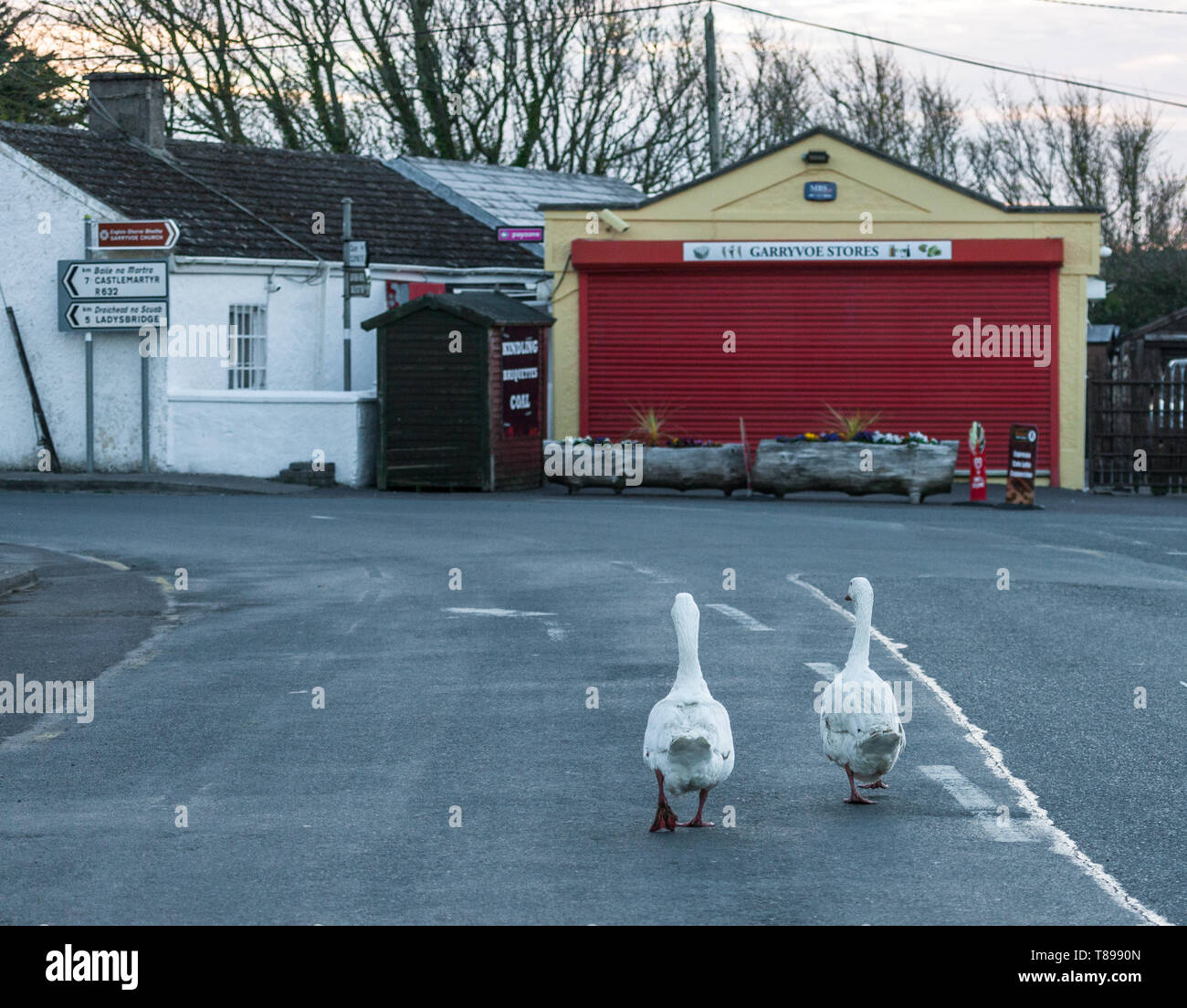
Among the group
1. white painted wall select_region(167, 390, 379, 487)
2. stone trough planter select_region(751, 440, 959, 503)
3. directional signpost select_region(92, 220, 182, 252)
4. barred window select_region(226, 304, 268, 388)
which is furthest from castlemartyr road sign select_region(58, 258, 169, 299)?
stone trough planter select_region(751, 440, 959, 503)

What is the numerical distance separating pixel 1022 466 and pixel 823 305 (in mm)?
6093

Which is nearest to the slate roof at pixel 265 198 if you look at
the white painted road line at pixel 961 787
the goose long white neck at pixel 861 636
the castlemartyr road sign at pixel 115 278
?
the castlemartyr road sign at pixel 115 278

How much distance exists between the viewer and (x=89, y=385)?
2755 cm

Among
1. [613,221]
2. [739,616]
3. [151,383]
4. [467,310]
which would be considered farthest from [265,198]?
[739,616]

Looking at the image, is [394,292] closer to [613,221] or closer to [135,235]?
[613,221]

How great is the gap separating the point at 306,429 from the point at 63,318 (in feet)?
14.0

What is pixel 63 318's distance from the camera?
2770cm

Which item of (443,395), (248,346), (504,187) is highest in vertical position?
(504,187)

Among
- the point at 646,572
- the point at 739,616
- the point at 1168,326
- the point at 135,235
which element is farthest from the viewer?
the point at 1168,326

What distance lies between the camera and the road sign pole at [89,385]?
90.2 ft

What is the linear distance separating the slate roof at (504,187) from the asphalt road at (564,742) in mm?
19975

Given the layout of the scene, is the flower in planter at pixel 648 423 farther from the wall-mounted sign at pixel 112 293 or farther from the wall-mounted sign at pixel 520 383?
the wall-mounted sign at pixel 112 293

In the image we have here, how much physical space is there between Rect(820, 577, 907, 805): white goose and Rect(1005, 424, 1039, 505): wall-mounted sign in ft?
59.5

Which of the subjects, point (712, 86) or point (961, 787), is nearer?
point (961, 787)
